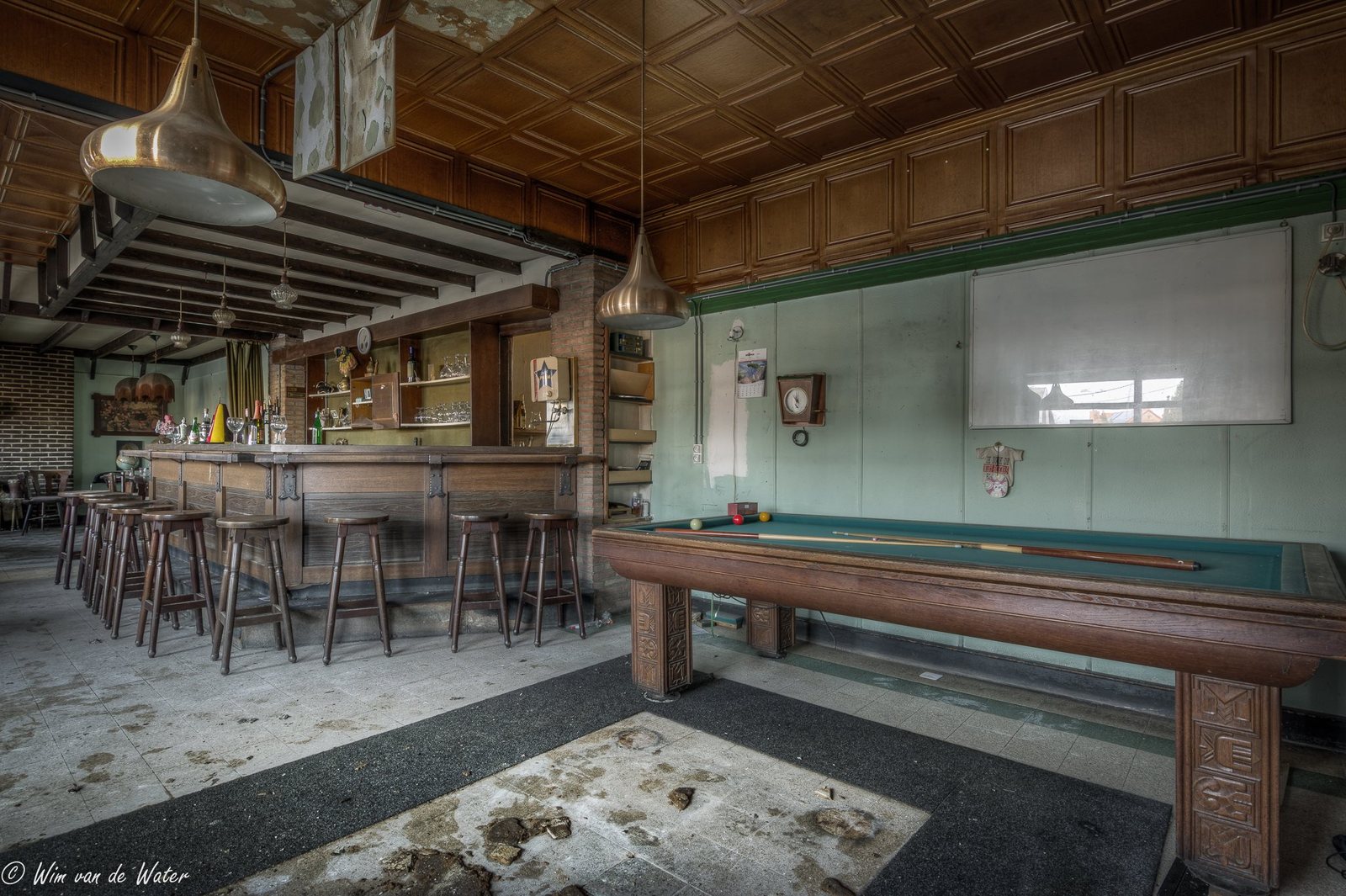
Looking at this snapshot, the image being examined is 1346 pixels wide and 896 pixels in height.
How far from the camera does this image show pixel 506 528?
5.21 meters

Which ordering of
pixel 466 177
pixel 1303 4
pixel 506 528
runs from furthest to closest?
pixel 506 528 → pixel 466 177 → pixel 1303 4

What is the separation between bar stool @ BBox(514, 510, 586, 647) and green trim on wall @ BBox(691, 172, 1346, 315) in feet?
7.48

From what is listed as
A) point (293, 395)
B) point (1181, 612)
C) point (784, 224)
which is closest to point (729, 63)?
point (784, 224)

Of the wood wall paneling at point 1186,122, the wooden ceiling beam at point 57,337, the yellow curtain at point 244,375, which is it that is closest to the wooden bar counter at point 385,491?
the wood wall paneling at point 1186,122

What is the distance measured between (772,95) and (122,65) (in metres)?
3.39

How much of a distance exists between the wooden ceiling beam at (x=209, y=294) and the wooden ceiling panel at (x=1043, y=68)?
7.10 metres

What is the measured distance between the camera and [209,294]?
23.9 ft

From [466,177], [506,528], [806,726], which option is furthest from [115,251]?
[806,726]

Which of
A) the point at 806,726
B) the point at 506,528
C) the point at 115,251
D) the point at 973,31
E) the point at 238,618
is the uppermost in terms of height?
the point at 973,31

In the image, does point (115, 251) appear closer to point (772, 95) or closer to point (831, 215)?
point (772, 95)

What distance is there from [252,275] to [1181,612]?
7716 mm

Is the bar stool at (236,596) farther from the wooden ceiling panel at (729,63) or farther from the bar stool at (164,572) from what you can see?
the wooden ceiling panel at (729,63)

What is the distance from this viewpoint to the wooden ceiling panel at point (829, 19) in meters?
3.20

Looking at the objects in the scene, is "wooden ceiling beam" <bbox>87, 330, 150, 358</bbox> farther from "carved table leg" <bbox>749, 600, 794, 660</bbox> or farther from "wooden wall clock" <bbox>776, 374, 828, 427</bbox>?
"carved table leg" <bbox>749, 600, 794, 660</bbox>
